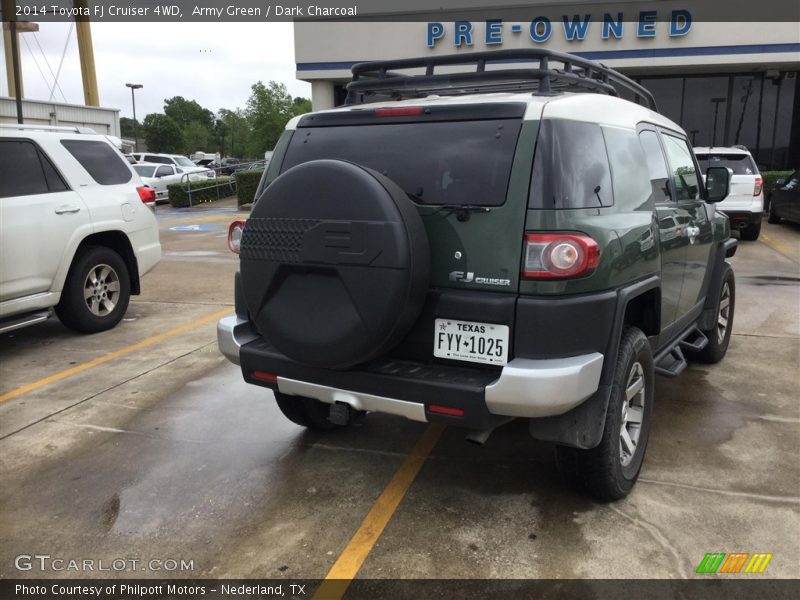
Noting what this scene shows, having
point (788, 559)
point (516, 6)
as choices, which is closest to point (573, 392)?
point (788, 559)

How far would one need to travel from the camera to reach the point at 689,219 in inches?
167

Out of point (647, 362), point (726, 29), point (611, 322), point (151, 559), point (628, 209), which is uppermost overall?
point (726, 29)

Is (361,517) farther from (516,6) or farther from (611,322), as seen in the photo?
(516,6)

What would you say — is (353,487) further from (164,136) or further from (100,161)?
(164,136)

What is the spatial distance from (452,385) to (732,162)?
11631 millimetres

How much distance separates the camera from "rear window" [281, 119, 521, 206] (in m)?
2.93

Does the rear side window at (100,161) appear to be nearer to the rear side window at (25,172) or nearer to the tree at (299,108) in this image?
the rear side window at (25,172)

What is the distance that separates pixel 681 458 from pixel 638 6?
18.8 meters

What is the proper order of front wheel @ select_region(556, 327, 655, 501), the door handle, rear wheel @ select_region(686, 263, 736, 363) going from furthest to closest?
the door handle, rear wheel @ select_region(686, 263, 736, 363), front wheel @ select_region(556, 327, 655, 501)

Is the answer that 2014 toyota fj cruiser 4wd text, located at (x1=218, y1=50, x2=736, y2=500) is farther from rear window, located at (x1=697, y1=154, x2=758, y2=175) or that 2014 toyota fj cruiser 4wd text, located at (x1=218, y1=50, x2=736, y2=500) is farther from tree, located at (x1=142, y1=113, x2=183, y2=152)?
tree, located at (x1=142, y1=113, x2=183, y2=152)

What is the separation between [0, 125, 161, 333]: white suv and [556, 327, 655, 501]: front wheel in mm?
4665

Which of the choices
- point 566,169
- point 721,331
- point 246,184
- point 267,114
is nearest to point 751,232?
point 721,331

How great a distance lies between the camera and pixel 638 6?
762 inches

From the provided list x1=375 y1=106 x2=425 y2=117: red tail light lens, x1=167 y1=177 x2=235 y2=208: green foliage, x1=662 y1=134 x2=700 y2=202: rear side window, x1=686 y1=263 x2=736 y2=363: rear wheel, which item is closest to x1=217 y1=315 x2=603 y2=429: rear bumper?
x1=375 y1=106 x2=425 y2=117: red tail light lens
